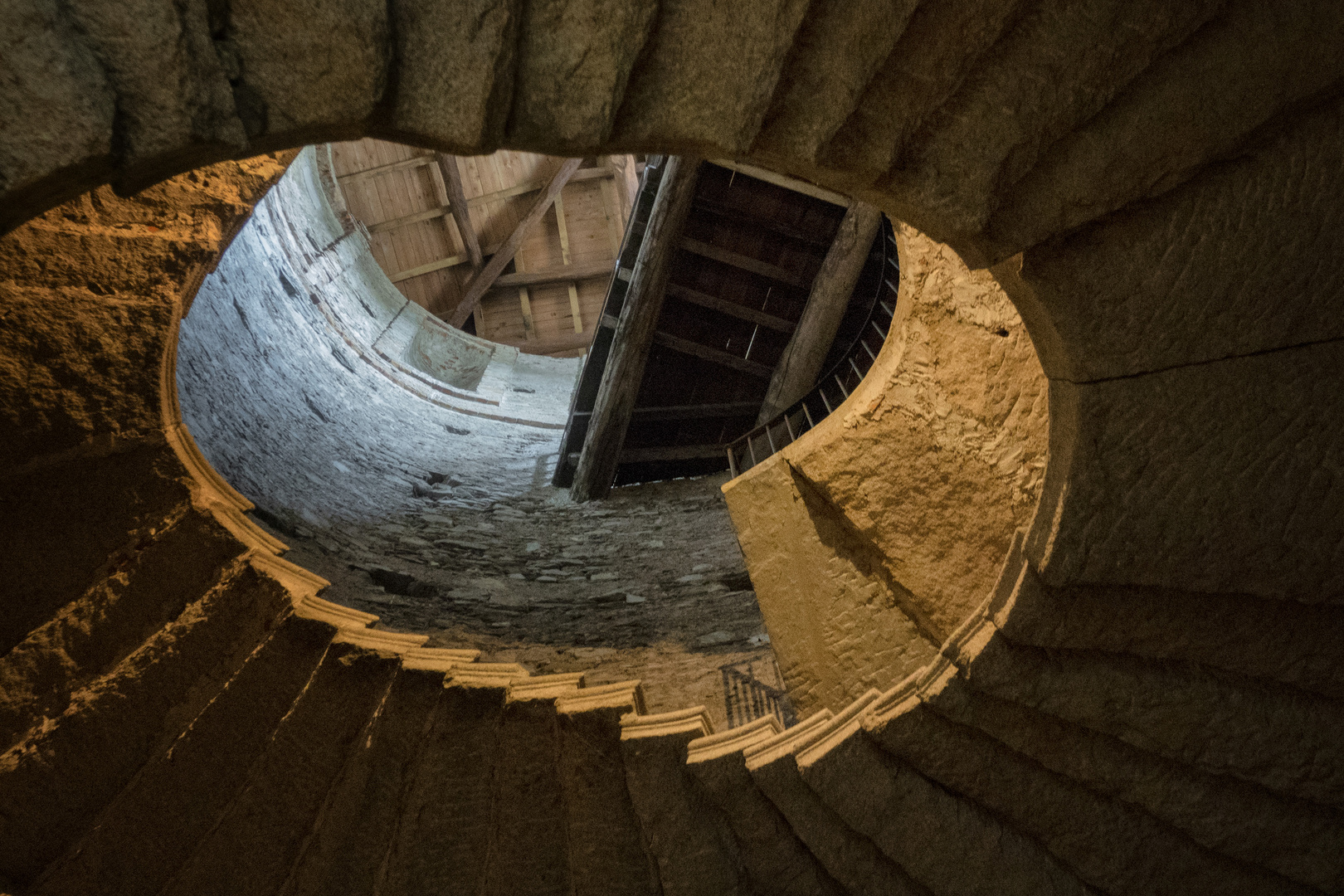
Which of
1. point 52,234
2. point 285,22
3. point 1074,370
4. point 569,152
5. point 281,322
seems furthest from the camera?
point 281,322

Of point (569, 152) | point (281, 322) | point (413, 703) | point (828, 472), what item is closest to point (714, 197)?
point (828, 472)

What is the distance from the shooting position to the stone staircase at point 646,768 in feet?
6.48

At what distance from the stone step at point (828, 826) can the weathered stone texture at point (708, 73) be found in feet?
5.85

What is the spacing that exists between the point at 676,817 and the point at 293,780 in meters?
1.25

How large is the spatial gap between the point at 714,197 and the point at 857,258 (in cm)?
123

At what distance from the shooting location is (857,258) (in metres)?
6.09

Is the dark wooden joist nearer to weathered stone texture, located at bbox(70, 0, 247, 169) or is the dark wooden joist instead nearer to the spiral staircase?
the spiral staircase

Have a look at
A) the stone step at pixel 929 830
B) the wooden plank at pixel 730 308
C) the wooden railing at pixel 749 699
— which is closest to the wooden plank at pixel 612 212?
the wooden plank at pixel 730 308

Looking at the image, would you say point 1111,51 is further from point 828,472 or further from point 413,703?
point 413,703

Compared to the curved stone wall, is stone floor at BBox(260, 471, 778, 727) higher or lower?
Answer: lower

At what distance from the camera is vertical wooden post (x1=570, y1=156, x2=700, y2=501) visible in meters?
5.64

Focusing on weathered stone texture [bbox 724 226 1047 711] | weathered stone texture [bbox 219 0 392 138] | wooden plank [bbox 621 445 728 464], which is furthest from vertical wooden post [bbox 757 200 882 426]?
weathered stone texture [bbox 219 0 392 138]

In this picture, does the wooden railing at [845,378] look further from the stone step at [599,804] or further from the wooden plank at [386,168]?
the wooden plank at [386,168]

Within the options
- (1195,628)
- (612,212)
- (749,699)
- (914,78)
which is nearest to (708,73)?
(914,78)
